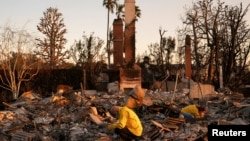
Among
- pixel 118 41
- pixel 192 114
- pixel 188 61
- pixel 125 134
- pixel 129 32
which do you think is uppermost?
pixel 129 32

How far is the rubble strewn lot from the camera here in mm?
16250

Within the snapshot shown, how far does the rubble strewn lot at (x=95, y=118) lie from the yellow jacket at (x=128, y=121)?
170 centimetres

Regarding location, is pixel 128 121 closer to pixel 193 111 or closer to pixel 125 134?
pixel 125 134

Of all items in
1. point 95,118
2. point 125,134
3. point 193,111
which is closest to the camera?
point 125,134

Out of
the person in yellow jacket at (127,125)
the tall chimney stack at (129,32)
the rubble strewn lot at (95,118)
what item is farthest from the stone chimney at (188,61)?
the person in yellow jacket at (127,125)

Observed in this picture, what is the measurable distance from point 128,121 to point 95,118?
4.52m

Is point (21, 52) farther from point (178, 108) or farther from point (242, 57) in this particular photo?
point (178, 108)

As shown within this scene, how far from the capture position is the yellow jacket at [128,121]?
527 inches

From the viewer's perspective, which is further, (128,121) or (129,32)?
(129,32)

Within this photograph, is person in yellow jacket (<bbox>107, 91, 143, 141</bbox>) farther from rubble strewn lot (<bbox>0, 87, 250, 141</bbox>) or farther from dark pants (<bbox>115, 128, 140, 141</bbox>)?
rubble strewn lot (<bbox>0, 87, 250, 141</bbox>)

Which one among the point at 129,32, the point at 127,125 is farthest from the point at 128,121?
the point at 129,32

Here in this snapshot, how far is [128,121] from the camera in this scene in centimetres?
Result: 1359

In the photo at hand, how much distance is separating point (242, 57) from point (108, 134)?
79.8ft

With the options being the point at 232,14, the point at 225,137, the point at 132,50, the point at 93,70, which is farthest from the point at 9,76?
the point at 225,137
